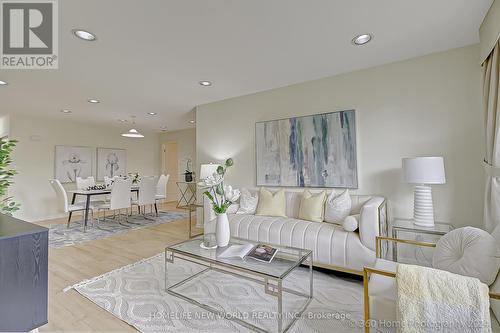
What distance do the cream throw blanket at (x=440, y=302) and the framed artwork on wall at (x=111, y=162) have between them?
732 centimetres

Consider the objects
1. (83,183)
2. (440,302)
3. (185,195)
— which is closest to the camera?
(440,302)

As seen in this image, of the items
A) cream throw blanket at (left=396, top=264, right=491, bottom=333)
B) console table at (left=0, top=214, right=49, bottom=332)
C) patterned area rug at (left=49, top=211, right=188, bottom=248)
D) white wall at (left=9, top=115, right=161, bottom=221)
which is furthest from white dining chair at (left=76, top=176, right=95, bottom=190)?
cream throw blanket at (left=396, top=264, right=491, bottom=333)

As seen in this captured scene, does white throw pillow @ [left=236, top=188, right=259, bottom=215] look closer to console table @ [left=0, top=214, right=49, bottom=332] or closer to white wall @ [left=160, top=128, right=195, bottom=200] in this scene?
console table @ [left=0, top=214, right=49, bottom=332]

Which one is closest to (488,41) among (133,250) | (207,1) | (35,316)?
(207,1)

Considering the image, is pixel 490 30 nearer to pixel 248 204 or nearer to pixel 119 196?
pixel 248 204

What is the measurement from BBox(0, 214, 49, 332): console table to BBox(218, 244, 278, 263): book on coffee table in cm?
→ 117

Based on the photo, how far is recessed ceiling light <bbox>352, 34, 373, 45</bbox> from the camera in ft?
7.21

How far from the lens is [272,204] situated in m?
3.25

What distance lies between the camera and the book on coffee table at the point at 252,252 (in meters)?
1.95

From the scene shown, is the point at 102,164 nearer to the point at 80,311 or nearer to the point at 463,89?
the point at 80,311

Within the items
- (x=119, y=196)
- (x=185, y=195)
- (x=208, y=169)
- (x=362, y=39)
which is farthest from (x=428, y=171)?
(x=185, y=195)

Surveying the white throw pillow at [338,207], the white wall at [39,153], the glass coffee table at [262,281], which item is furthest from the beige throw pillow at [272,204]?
the white wall at [39,153]

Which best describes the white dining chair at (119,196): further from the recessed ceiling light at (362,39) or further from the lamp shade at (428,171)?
the lamp shade at (428,171)

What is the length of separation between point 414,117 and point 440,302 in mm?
2183
